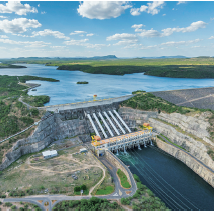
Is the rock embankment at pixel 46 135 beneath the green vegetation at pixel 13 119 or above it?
beneath

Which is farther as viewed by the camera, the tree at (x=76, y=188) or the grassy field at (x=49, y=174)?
the grassy field at (x=49, y=174)

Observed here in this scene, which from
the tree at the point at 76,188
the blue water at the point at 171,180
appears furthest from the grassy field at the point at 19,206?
the blue water at the point at 171,180

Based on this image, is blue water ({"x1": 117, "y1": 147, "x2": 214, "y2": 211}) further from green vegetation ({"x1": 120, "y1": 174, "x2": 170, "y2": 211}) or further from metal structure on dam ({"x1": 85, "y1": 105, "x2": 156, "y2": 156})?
green vegetation ({"x1": 120, "y1": 174, "x2": 170, "y2": 211})

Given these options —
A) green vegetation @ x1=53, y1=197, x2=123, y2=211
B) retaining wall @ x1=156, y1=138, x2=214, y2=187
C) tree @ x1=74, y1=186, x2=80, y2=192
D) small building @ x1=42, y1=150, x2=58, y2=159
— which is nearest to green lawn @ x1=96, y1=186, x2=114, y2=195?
green vegetation @ x1=53, y1=197, x2=123, y2=211

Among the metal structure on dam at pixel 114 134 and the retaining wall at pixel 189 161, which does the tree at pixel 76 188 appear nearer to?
the metal structure on dam at pixel 114 134

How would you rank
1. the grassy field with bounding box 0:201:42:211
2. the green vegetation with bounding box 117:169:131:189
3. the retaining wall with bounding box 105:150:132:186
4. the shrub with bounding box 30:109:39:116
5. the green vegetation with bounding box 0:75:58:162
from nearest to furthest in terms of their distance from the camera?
the grassy field with bounding box 0:201:42:211 → the green vegetation with bounding box 117:169:131:189 → the retaining wall with bounding box 105:150:132:186 → the green vegetation with bounding box 0:75:58:162 → the shrub with bounding box 30:109:39:116

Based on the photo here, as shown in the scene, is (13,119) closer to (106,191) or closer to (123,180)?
(106,191)
